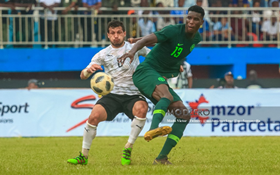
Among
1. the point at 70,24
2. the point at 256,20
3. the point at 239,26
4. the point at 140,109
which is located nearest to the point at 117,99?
the point at 140,109

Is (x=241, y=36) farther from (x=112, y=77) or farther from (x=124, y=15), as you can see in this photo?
(x=112, y=77)

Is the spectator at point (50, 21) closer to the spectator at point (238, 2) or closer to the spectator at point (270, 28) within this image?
the spectator at point (238, 2)

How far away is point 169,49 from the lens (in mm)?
7035

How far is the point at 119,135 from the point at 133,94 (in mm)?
6310

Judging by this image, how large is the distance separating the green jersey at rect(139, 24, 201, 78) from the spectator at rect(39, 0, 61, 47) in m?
10.6

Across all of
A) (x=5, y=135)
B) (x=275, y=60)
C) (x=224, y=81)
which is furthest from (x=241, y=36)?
(x=5, y=135)

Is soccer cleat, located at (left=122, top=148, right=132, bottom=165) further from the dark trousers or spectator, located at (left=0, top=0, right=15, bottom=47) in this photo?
spectator, located at (left=0, top=0, right=15, bottom=47)

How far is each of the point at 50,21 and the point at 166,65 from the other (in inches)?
429

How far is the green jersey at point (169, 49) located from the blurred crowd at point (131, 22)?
10.5 m

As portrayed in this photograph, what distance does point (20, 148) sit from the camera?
10609 millimetres

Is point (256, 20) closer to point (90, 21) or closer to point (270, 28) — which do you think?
point (270, 28)

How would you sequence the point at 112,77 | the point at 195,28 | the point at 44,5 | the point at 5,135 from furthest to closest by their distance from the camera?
1. the point at 44,5
2. the point at 5,135
3. the point at 112,77
4. the point at 195,28

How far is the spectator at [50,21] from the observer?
1717cm

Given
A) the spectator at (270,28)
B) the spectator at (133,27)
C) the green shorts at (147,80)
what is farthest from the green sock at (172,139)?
the spectator at (270,28)
